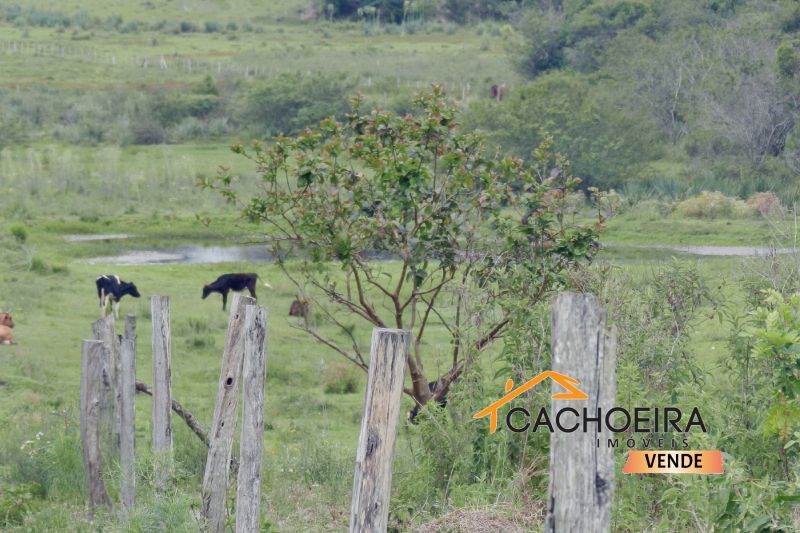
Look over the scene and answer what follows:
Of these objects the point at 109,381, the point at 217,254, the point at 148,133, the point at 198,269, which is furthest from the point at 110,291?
the point at 148,133

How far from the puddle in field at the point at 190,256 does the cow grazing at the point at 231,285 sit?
509cm

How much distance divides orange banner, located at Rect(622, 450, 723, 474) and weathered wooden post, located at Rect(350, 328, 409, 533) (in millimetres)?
1012

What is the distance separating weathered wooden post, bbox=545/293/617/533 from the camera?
13.5 feet

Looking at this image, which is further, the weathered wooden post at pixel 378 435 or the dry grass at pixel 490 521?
the dry grass at pixel 490 521

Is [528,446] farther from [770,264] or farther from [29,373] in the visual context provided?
[29,373]

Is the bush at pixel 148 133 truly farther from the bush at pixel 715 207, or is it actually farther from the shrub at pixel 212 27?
the shrub at pixel 212 27

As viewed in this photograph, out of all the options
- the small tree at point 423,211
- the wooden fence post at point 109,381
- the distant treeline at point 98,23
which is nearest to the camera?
the wooden fence post at point 109,381

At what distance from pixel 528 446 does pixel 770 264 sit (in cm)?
251

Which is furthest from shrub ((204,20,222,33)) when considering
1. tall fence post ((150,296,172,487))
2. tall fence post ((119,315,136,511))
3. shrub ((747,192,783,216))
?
tall fence post ((150,296,172,487))

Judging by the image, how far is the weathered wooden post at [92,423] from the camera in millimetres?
8297

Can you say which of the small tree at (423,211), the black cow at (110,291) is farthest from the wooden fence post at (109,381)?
the black cow at (110,291)

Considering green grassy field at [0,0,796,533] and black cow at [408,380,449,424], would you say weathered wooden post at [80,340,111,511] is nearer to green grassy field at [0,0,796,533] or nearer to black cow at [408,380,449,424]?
green grassy field at [0,0,796,533]

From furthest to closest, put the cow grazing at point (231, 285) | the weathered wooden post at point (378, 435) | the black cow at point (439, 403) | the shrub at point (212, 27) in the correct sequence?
1. the shrub at point (212, 27)
2. the cow grazing at point (231, 285)
3. the black cow at point (439, 403)
4. the weathered wooden post at point (378, 435)

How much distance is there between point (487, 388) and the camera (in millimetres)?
7375
